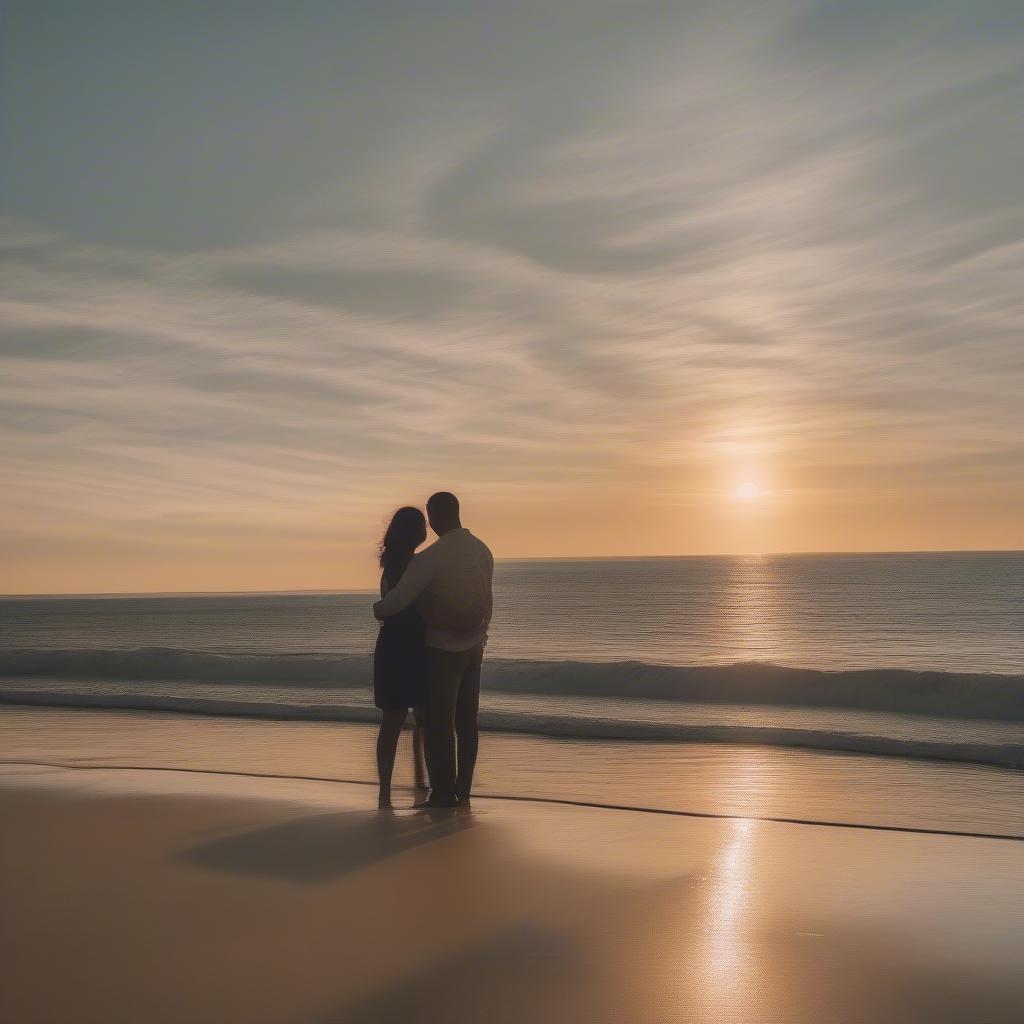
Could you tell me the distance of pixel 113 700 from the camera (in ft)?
49.9

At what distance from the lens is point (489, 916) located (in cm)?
430

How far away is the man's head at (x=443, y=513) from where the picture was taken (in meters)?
6.56

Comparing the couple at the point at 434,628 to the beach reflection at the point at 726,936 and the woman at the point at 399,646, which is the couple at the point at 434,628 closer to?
the woman at the point at 399,646

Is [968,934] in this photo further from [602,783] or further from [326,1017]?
[602,783]

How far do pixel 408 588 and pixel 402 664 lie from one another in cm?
53

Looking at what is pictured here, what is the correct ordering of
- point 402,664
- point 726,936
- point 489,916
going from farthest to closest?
point 402,664
point 489,916
point 726,936

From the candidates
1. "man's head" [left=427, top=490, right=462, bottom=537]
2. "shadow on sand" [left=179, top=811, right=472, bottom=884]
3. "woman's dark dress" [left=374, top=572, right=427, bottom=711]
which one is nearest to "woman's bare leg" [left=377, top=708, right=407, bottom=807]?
"woman's dark dress" [left=374, top=572, right=427, bottom=711]

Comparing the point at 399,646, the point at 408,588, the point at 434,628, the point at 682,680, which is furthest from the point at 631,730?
the point at 682,680

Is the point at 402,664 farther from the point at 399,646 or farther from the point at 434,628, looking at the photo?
the point at 434,628

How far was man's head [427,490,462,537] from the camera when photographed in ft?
21.5

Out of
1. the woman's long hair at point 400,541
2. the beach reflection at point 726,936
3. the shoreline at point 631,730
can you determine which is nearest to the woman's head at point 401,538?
the woman's long hair at point 400,541

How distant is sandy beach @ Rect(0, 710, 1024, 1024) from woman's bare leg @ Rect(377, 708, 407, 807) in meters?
0.33

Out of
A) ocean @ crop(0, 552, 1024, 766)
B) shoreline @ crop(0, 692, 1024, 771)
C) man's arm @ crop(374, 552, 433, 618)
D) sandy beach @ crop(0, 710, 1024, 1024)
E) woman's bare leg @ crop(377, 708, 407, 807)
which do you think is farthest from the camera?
ocean @ crop(0, 552, 1024, 766)

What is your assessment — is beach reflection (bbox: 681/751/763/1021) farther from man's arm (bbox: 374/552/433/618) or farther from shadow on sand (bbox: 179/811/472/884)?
man's arm (bbox: 374/552/433/618)
